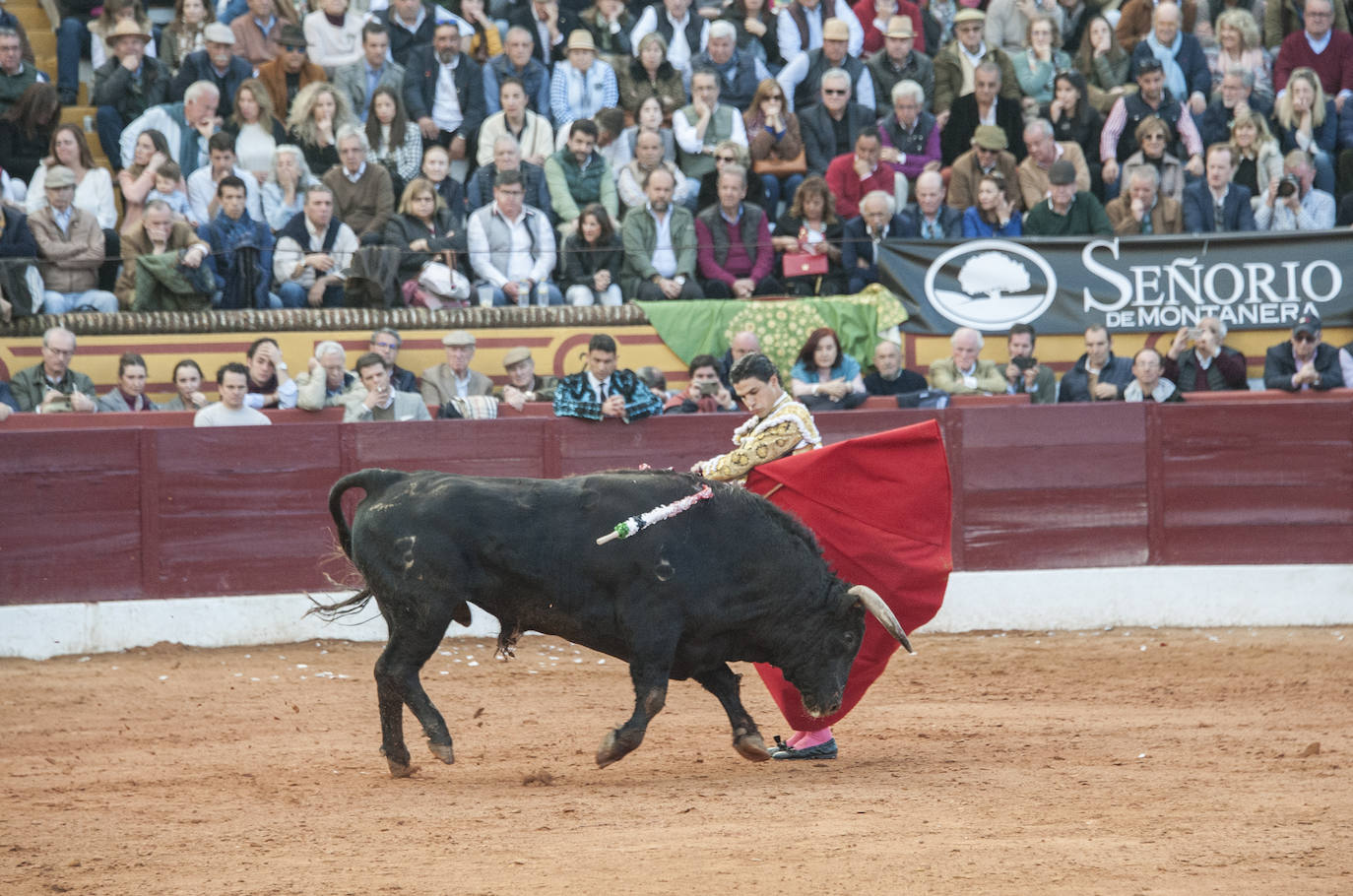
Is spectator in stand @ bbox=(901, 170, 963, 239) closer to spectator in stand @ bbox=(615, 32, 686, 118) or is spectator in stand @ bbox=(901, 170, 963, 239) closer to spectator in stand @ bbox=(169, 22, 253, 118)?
spectator in stand @ bbox=(615, 32, 686, 118)

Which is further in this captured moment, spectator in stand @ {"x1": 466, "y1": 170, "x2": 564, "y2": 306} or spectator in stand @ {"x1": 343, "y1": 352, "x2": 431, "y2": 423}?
spectator in stand @ {"x1": 466, "y1": 170, "x2": 564, "y2": 306}

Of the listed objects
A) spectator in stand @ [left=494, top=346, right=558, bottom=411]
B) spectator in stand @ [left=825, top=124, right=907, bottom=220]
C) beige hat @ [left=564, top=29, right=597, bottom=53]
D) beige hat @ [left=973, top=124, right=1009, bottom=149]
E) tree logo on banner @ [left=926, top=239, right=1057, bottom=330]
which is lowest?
spectator in stand @ [left=494, top=346, right=558, bottom=411]

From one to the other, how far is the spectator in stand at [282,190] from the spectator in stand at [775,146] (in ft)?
10.6

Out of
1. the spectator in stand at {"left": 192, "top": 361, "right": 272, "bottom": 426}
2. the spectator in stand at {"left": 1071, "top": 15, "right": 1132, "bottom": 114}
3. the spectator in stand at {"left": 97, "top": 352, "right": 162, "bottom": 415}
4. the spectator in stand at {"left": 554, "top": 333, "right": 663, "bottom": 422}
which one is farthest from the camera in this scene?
the spectator in stand at {"left": 1071, "top": 15, "right": 1132, "bottom": 114}

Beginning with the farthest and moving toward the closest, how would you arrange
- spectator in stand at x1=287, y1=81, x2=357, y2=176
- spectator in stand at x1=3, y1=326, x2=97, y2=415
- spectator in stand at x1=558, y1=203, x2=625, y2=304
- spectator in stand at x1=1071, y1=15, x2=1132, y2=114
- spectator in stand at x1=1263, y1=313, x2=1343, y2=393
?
1. spectator in stand at x1=1071, y1=15, x2=1132, y2=114
2. spectator in stand at x1=287, y1=81, x2=357, y2=176
3. spectator in stand at x1=558, y1=203, x2=625, y2=304
4. spectator in stand at x1=1263, y1=313, x2=1343, y2=393
5. spectator in stand at x1=3, y1=326, x2=97, y2=415

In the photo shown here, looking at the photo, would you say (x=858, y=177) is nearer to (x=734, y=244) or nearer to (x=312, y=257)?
(x=734, y=244)

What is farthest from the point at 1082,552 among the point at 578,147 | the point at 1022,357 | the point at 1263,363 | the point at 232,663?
the point at 232,663

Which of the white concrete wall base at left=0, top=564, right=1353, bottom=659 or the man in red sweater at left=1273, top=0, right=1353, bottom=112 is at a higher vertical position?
the man in red sweater at left=1273, top=0, right=1353, bottom=112

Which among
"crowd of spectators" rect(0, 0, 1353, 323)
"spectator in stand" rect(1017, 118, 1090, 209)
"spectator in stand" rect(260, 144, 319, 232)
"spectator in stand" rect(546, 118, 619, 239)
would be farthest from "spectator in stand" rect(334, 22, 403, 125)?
"spectator in stand" rect(1017, 118, 1090, 209)

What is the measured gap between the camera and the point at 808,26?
13320 mm

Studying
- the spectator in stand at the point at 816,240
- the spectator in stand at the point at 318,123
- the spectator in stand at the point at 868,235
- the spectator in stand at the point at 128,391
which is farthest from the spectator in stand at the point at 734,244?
the spectator in stand at the point at 128,391

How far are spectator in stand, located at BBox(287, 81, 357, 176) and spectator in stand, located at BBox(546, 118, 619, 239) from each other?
1.51m

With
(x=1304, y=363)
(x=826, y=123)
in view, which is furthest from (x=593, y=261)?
(x=1304, y=363)

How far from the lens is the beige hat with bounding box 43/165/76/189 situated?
1052 centimetres
